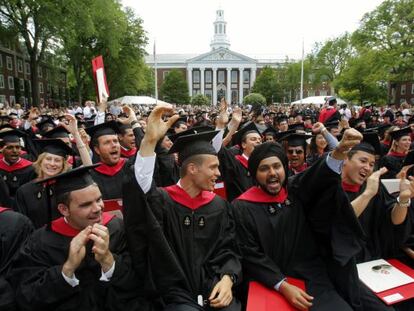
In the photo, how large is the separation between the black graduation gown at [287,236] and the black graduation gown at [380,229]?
0.69 m

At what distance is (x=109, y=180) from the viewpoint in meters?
4.57

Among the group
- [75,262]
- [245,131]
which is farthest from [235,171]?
[75,262]

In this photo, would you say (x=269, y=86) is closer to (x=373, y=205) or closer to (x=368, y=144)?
(x=368, y=144)

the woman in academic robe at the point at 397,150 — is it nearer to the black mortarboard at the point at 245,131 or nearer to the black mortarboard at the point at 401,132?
the black mortarboard at the point at 401,132

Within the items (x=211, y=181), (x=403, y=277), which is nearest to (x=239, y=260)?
(x=211, y=181)

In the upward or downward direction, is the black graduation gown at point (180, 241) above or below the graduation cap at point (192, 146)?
below

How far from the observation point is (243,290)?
3.28 m

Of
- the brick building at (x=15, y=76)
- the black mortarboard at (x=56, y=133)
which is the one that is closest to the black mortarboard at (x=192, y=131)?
the black mortarboard at (x=56, y=133)

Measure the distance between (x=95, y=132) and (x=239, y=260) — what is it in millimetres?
2962

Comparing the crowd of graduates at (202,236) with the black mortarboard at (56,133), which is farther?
the black mortarboard at (56,133)

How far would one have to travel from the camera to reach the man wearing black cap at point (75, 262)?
2443mm

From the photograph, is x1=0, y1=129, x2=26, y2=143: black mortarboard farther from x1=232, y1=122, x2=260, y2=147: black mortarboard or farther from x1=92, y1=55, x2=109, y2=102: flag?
x1=232, y1=122, x2=260, y2=147: black mortarboard

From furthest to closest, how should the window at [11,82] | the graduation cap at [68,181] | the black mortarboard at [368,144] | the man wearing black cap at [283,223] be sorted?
the window at [11,82] < the black mortarboard at [368,144] < the man wearing black cap at [283,223] < the graduation cap at [68,181]

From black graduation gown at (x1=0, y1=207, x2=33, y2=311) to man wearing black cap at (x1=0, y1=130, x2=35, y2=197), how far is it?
8.26 ft
